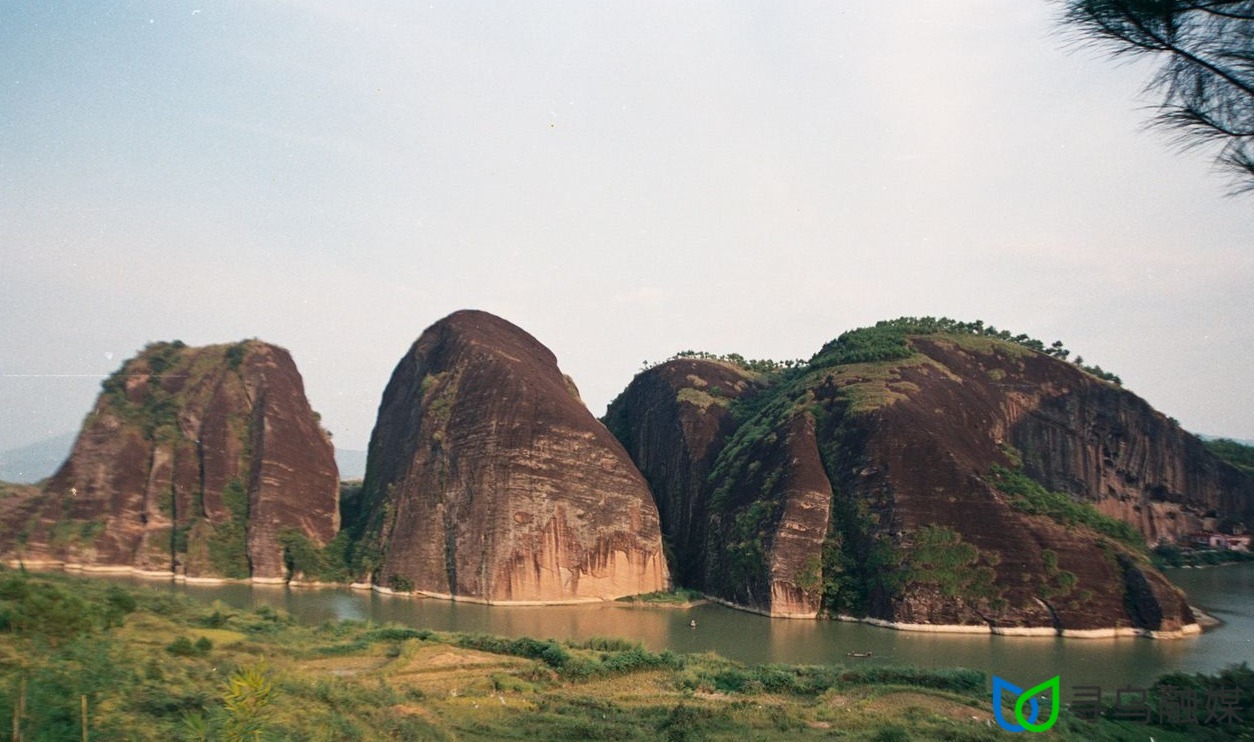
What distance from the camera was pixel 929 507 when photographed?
35.0 metres

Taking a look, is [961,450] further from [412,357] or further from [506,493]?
[412,357]

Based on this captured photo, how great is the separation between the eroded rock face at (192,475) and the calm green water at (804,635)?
170 inches

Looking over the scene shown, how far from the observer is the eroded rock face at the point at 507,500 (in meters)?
39.5

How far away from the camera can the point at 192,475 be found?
154 ft

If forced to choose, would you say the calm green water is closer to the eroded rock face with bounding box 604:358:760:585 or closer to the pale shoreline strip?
the pale shoreline strip

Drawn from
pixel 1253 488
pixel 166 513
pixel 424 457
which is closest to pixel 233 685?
pixel 424 457

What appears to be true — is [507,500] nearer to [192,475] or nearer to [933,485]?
[933,485]

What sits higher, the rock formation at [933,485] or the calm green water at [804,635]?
the rock formation at [933,485]

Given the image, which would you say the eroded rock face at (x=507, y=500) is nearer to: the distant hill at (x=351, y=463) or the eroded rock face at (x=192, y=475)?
the eroded rock face at (x=192, y=475)

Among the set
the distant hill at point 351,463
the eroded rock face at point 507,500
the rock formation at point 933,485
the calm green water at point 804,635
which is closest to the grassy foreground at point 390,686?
the calm green water at point 804,635

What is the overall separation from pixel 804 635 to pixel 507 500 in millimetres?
15679

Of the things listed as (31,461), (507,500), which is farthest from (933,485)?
(31,461)

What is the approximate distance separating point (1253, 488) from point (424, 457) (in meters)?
55.0

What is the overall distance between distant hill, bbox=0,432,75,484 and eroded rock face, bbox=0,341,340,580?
8.42 feet
